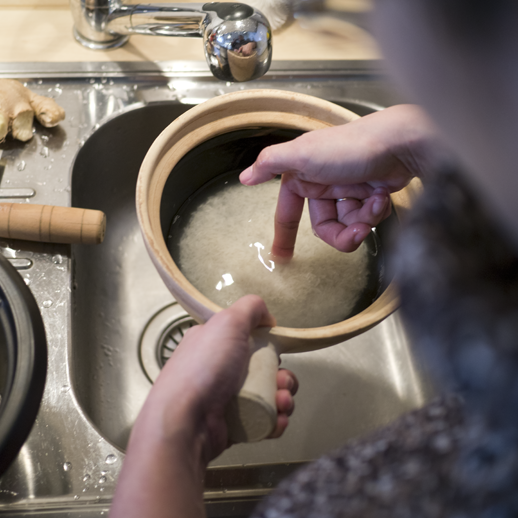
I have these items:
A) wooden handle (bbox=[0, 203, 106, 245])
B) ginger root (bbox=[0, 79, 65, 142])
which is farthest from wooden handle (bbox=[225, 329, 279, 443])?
ginger root (bbox=[0, 79, 65, 142])

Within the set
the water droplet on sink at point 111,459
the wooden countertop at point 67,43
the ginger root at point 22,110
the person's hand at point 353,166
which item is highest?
the wooden countertop at point 67,43

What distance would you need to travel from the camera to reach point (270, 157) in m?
0.55

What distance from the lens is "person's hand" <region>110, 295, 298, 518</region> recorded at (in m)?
0.35

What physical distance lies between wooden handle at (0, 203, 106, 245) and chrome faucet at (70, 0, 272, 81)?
0.93 feet

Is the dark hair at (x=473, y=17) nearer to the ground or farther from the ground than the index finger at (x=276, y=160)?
nearer to the ground

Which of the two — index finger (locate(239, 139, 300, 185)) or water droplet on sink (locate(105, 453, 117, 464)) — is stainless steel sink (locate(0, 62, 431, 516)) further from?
index finger (locate(239, 139, 300, 185))

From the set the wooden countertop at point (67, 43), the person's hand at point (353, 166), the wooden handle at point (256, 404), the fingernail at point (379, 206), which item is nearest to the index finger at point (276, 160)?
the person's hand at point (353, 166)

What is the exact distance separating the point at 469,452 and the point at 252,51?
571 millimetres

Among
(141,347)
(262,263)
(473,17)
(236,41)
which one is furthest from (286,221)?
(473,17)

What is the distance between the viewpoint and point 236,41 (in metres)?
0.62

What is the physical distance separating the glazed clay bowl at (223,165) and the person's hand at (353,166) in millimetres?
36

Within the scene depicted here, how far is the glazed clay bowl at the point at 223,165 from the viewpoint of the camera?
470 mm

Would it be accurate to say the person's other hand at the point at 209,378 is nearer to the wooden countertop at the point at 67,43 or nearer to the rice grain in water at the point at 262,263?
the rice grain in water at the point at 262,263

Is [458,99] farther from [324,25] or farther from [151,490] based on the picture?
[151,490]
